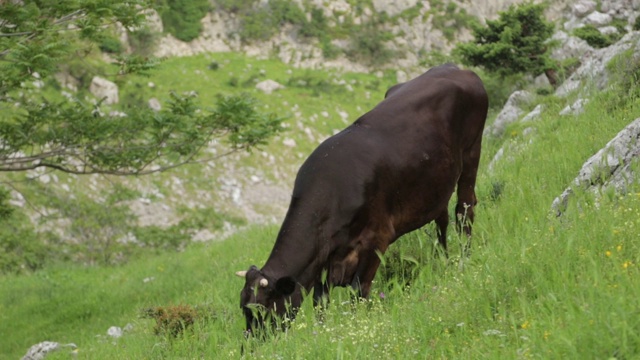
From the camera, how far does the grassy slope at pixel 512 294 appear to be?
3.67 metres

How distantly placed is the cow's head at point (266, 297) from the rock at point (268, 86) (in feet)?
152

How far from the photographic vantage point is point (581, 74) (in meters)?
13.2

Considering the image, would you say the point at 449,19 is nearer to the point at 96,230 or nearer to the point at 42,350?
the point at 96,230

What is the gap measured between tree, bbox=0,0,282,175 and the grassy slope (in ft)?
11.1

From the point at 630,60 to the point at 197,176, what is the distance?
34.5 metres

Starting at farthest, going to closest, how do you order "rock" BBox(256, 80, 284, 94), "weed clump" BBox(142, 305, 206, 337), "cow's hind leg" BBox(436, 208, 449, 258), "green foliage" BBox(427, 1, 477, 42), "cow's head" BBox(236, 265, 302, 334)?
"green foliage" BBox(427, 1, 477, 42)
"rock" BBox(256, 80, 284, 94)
"cow's hind leg" BBox(436, 208, 449, 258)
"weed clump" BBox(142, 305, 206, 337)
"cow's head" BBox(236, 265, 302, 334)

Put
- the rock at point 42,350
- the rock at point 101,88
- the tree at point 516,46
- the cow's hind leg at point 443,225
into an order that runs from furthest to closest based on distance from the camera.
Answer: the rock at point 101,88, the tree at point 516,46, the rock at point 42,350, the cow's hind leg at point 443,225

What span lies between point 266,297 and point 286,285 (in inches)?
8.3

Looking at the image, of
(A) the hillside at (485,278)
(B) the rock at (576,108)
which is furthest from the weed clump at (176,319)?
(B) the rock at (576,108)

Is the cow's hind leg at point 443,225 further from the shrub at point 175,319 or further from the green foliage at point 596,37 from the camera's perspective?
the green foliage at point 596,37

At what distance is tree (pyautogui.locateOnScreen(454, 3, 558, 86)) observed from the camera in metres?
18.1

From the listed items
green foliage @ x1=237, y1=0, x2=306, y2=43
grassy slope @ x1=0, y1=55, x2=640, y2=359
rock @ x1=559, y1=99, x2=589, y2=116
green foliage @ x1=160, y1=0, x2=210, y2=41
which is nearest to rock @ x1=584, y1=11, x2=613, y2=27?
rock @ x1=559, y1=99, x2=589, y2=116

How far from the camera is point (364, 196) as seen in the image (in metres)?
6.44

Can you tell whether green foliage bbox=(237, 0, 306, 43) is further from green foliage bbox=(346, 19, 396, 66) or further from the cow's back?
the cow's back
